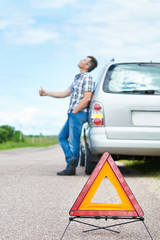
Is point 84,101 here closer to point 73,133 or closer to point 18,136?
point 73,133

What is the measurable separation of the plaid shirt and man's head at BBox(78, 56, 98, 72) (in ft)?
0.51

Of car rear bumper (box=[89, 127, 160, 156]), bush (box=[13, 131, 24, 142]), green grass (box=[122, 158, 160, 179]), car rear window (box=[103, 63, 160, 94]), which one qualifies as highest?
car rear window (box=[103, 63, 160, 94])

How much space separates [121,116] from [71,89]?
4.58 feet

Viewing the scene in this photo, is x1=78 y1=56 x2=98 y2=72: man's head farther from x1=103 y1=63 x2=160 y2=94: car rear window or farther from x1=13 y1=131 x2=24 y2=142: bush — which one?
x1=13 y1=131 x2=24 y2=142: bush

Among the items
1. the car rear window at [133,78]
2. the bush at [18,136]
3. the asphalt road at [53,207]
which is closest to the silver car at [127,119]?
the car rear window at [133,78]

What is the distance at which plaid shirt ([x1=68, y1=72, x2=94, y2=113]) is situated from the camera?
713 centimetres

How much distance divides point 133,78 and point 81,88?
102 centimetres

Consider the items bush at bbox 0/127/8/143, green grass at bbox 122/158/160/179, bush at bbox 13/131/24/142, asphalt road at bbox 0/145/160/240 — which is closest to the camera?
asphalt road at bbox 0/145/160/240

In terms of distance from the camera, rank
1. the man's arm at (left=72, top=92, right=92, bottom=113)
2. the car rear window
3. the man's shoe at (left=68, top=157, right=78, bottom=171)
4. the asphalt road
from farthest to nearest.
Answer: the man's shoe at (left=68, top=157, right=78, bottom=171) → the man's arm at (left=72, top=92, right=92, bottom=113) → the car rear window → the asphalt road

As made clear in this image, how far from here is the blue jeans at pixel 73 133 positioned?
7188 millimetres

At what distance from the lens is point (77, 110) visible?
7.09 m

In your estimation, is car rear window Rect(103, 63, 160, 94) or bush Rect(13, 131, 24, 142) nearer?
car rear window Rect(103, 63, 160, 94)

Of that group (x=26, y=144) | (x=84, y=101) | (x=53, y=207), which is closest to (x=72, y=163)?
(x=84, y=101)

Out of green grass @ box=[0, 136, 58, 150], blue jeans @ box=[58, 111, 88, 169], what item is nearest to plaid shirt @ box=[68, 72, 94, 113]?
blue jeans @ box=[58, 111, 88, 169]
